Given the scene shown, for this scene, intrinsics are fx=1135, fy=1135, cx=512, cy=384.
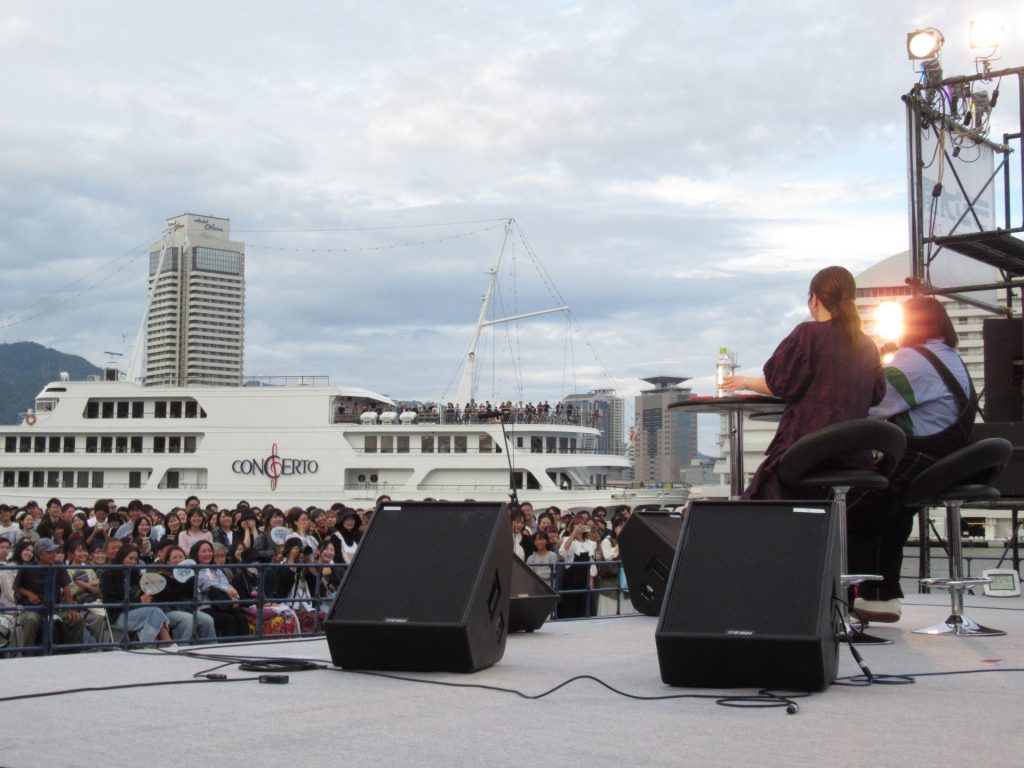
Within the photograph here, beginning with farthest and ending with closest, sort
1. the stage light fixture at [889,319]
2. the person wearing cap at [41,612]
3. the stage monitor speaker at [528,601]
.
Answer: the stage light fixture at [889,319] → the person wearing cap at [41,612] → the stage monitor speaker at [528,601]

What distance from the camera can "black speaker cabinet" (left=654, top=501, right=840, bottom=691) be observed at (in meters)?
3.81

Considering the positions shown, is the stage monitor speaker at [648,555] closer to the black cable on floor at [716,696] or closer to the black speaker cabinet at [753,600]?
the black speaker cabinet at [753,600]

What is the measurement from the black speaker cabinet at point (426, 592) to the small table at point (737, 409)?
6.21ft

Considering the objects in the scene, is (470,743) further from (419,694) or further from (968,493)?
(968,493)

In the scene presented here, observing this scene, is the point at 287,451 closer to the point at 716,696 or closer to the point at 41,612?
the point at 41,612

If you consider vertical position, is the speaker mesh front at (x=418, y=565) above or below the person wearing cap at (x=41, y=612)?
above

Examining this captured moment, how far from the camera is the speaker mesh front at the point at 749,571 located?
152 inches

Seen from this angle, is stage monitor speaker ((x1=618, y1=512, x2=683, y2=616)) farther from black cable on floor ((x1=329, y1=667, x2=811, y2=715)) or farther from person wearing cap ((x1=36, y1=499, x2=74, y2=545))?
person wearing cap ((x1=36, y1=499, x2=74, y2=545))

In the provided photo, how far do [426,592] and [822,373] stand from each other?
6.99 ft

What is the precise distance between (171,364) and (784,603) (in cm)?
12894

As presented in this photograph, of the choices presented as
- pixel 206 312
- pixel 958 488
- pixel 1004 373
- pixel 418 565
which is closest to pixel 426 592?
pixel 418 565

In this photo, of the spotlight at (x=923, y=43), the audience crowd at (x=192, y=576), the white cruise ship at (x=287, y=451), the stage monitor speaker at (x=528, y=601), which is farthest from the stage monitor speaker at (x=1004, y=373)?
the white cruise ship at (x=287, y=451)

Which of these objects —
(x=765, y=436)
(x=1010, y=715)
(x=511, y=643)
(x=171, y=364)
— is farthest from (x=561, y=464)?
(x=171, y=364)

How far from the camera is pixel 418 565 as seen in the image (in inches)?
179
